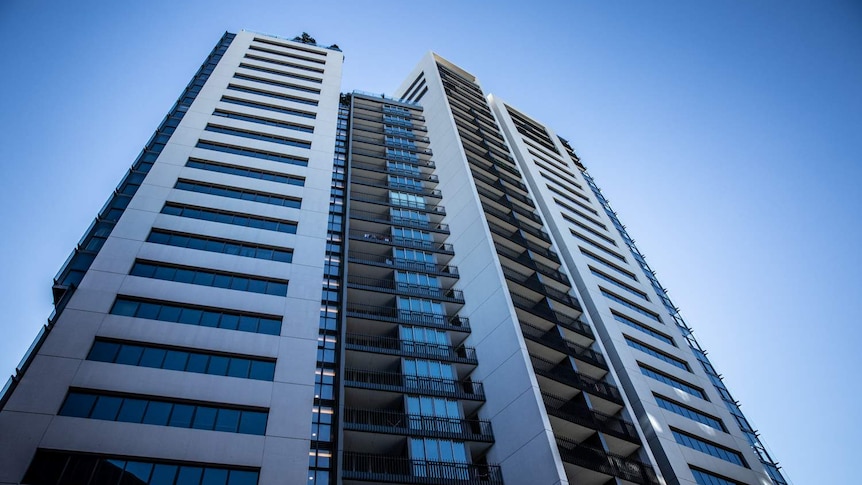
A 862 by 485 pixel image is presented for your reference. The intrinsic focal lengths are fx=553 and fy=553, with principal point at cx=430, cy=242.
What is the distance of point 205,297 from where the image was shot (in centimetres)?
2866

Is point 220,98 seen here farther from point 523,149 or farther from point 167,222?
point 523,149

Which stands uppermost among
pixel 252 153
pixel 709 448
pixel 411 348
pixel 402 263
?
pixel 252 153

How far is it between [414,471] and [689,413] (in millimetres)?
20702

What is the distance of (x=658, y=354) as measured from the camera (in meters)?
41.3

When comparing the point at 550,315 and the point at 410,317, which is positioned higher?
the point at 550,315

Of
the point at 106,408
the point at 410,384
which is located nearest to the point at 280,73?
the point at 410,384

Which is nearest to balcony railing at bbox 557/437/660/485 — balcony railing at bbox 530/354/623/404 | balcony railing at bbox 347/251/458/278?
balcony railing at bbox 530/354/623/404

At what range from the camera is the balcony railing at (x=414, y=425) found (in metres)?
27.7

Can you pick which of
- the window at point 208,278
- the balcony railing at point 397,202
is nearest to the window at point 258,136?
the balcony railing at point 397,202

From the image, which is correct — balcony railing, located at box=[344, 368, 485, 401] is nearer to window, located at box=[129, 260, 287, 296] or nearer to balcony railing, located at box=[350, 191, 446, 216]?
window, located at box=[129, 260, 287, 296]

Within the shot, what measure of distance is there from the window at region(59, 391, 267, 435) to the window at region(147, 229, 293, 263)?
33.3 feet

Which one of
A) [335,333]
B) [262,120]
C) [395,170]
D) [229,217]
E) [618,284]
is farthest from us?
[395,170]

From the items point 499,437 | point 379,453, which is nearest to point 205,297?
point 379,453

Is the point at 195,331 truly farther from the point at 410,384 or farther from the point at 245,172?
the point at 245,172
